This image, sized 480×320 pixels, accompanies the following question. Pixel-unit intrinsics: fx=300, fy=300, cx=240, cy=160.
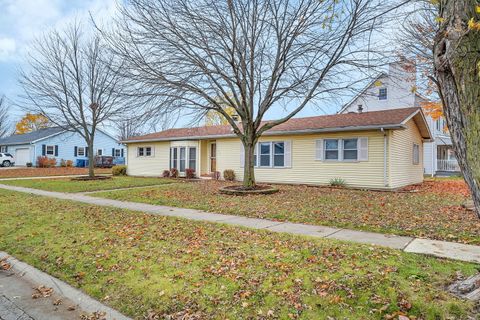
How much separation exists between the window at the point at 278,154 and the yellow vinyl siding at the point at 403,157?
18.3ft

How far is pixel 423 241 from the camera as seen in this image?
17.9 ft

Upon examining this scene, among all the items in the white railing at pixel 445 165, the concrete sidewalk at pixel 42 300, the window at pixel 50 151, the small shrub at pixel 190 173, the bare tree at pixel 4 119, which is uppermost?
the bare tree at pixel 4 119

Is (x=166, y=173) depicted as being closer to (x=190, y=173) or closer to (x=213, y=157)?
(x=190, y=173)

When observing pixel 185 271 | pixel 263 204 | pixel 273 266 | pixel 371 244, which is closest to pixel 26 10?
pixel 263 204

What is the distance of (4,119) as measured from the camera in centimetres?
4650

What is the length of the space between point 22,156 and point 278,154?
35004 millimetres

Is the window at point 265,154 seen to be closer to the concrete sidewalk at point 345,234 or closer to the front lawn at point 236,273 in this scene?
the concrete sidewalk at point 345,234

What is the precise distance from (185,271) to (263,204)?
5.80m

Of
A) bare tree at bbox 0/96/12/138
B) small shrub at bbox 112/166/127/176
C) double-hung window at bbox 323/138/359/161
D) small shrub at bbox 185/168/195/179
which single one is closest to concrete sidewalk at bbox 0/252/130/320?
double-hung window at bbox 323/138/359/161

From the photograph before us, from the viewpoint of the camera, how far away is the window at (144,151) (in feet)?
77.5

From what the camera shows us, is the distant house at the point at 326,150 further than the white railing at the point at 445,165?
No

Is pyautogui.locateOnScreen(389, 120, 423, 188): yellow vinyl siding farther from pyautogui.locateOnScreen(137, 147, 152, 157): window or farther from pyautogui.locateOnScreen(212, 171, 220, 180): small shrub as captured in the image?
pyautogui.locateOnScreen(137, 147, 152, 157): window

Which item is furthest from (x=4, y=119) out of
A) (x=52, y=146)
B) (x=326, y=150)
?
(x=326, y=150)

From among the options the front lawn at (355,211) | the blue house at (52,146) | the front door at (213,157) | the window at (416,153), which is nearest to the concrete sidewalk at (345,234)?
the front lawn at (355,211)
